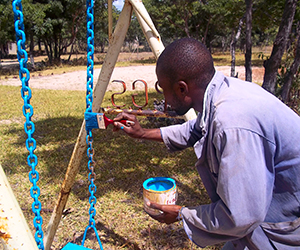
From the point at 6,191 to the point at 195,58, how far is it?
108cm

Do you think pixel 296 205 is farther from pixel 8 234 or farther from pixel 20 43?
pixel 20 43

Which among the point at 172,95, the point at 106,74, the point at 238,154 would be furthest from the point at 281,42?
the point at 238,154

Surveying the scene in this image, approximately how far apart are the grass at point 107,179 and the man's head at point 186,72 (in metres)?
1.80

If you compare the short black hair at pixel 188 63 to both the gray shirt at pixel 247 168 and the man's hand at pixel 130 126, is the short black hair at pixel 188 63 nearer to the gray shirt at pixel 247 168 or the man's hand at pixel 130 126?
the gray shirt at pixel 247 168

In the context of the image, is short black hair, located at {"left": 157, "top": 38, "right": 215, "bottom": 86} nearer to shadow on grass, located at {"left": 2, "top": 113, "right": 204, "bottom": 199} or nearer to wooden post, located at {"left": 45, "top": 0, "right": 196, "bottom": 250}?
wooden post, located at {"left": 45, "top": 0, "right": 196, "bottom": 250}

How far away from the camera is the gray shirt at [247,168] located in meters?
1.15

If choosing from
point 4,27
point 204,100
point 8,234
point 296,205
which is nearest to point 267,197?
point 296,205

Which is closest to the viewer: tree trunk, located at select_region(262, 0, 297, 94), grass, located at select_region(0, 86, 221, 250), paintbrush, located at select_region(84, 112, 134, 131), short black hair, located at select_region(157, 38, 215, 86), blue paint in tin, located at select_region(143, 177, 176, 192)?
short black hair, located at select_region(157, 38, 215, 86)

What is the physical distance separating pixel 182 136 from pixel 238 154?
896 millimetres

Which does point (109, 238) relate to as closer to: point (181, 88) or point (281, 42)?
point (181, 88)

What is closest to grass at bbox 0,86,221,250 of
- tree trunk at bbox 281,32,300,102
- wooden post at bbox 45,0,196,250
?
wooden post at bbox 45,0,196,250

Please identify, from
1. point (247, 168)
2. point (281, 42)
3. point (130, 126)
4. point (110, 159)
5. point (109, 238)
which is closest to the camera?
point (247, 168)

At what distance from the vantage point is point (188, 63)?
1367 mm

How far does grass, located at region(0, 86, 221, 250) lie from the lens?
2873 millimetres
